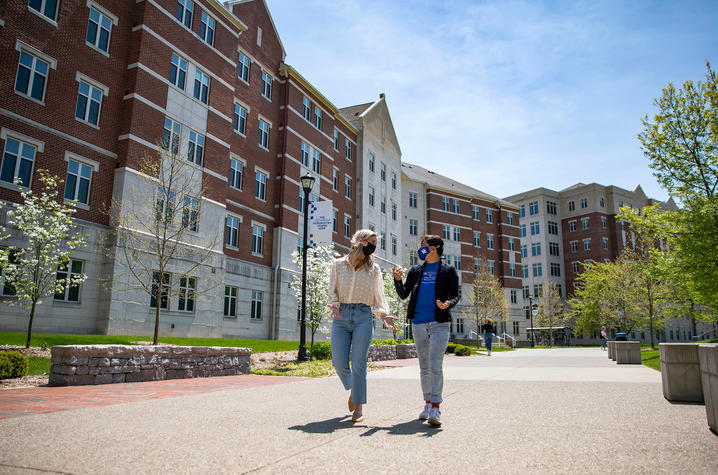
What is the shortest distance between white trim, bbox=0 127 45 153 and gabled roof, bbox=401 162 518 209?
39284 mm

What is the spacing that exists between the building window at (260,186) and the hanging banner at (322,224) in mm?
6932

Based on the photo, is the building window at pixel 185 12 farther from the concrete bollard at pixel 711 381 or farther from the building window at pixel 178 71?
the concrete bollard at pixel 711 381

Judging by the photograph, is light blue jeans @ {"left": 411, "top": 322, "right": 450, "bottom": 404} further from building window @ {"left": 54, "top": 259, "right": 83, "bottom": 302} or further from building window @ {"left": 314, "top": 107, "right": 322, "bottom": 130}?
building window @ {"left": 314, "top": 107, "right": 322, "bottom": 130}

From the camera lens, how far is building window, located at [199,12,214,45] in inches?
953

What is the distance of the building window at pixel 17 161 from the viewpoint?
1628 centimetres

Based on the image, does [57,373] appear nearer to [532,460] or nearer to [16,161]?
[532,460]

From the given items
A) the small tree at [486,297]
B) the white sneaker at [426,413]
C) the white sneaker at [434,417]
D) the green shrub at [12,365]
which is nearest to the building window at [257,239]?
the green shrub at [12,365]

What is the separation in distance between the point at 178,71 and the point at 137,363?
1748 cm

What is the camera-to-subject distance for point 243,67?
2798cm

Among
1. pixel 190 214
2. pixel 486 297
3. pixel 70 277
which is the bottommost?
pixel 70 277

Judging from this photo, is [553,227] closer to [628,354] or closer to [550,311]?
[550,311]

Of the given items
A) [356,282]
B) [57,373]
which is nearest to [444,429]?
[356,282]

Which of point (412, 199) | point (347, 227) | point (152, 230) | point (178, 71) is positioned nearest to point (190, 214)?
point (152, 230)

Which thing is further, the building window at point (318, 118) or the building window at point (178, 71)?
the building window at point (318, 118)
